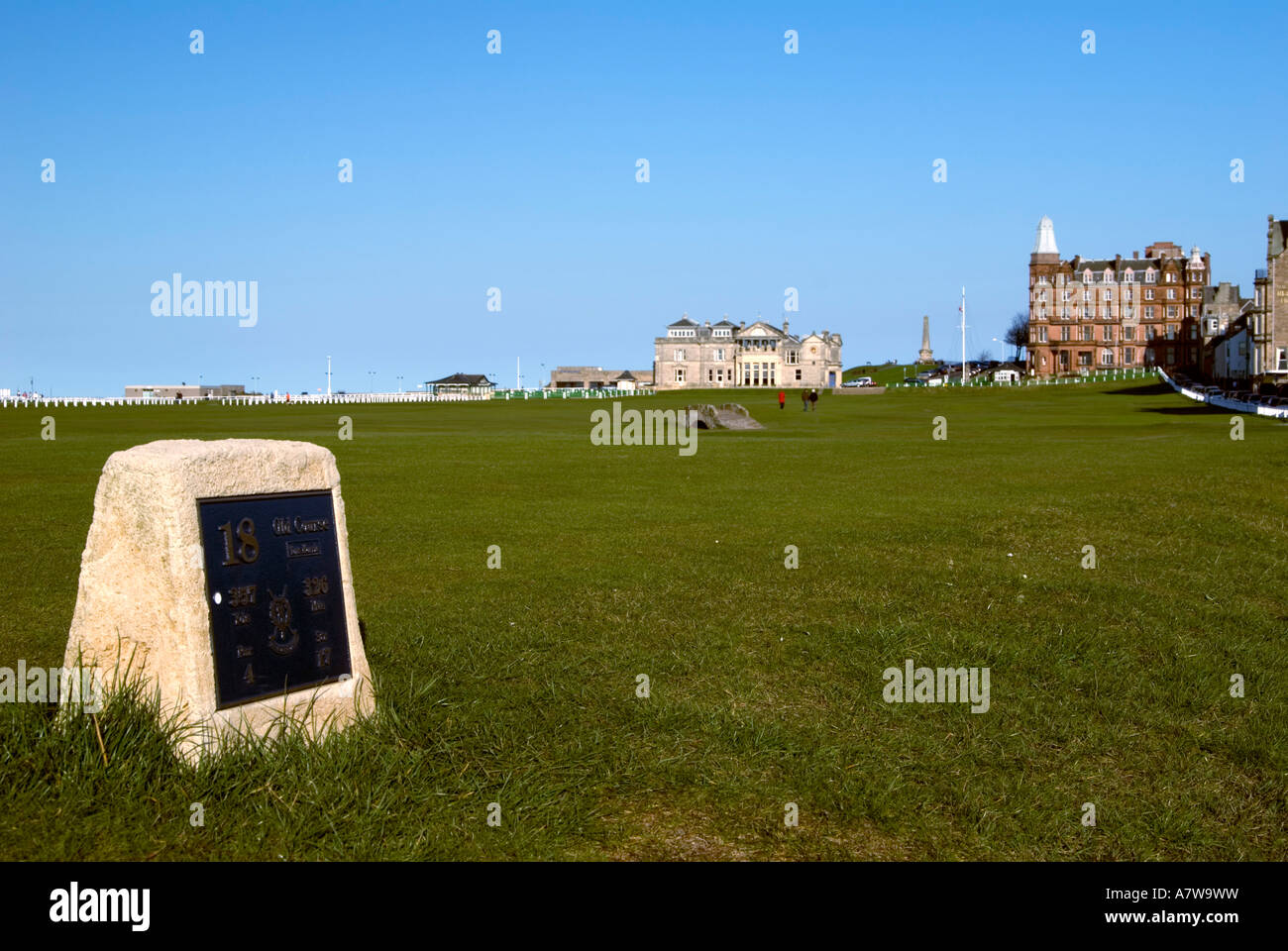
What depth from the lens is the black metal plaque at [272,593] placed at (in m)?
6.44

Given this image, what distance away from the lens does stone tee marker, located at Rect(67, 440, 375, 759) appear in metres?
6.30

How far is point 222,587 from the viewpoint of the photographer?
646 cm

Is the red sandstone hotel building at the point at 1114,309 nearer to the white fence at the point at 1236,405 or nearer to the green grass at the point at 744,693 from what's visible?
the white fence at the point at 1236,405

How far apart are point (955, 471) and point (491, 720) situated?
1840 cm

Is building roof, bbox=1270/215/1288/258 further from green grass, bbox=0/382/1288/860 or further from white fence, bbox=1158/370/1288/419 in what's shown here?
green grass, bbox=0/382/1288/860

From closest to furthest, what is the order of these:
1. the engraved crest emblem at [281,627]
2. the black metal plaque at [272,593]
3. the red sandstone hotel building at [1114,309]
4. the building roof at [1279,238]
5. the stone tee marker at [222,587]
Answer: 1. the stone tee marker at [222,587]
2. the black metal plaque at [272,593]
3. the engraved crest emblem at [281,627]
4. the building roof at [1279,238]
5. the red sandstone hotel building at [1114,309]

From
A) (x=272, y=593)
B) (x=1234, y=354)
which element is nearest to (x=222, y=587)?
(x=272, y=593)

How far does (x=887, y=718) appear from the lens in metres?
8.27

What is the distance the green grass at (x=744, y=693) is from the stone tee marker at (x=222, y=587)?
1.03ft

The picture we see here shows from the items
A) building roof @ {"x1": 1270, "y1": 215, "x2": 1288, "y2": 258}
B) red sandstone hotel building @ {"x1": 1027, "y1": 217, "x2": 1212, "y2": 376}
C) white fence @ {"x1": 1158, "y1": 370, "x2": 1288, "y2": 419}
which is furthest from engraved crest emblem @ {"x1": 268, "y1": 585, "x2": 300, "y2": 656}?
red sandstone hotel building @ {"x1": 1027, "y1": 217, "x2": 1212, "y2": 376}

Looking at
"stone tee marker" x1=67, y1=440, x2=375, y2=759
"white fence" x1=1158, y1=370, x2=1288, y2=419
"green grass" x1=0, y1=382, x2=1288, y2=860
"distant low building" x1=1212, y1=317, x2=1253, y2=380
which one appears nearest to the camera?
"green grass" x1=0, y1=382, x2=1288, y2=860

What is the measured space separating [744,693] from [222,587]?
405 cm

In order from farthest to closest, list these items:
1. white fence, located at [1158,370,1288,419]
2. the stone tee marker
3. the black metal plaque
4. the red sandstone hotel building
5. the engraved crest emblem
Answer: the red sandstone hotel building → white fence, located at [1158,370,1288,419] → the engraved crest emblem → the black metal plaque → the stone tee marker

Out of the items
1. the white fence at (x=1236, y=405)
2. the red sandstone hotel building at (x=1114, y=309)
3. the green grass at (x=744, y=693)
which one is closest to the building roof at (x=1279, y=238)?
the white fence at (x=1236, y=405)
